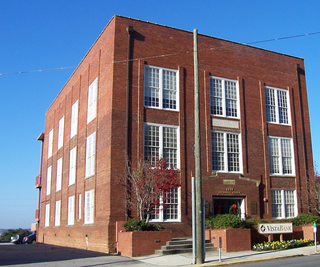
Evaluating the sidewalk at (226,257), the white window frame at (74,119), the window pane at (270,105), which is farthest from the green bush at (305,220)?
the white window frame at (74,119)

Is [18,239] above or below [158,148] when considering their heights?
below

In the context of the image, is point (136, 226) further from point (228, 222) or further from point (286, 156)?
point (286, 156)

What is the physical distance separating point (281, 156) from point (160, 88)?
1024 cm

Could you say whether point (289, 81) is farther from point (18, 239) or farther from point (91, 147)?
point (18, 239)

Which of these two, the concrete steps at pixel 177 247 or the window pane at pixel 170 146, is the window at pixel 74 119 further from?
the concrete steps at pixel 177 247

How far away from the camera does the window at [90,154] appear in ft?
86.1

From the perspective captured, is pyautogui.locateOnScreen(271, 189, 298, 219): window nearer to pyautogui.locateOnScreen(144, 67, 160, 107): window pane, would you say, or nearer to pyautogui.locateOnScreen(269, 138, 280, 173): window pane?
pyautogui.locateOnScreen(269, 138, 280, 173): window pane

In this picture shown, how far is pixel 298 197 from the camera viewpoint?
2803 centimetres

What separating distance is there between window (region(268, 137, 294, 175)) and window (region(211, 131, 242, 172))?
2916 mm

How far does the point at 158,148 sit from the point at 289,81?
12639mm

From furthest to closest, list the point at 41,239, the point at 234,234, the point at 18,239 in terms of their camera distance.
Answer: the point at 18,239, the point at 41,239, the point at 234,234

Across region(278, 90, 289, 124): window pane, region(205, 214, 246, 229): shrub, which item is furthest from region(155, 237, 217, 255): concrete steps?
region(278, 90, 289, 124): window pane

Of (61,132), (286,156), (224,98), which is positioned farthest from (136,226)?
(61,132)

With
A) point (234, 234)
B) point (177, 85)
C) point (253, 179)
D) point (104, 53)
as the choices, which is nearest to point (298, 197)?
point (253, 179)
